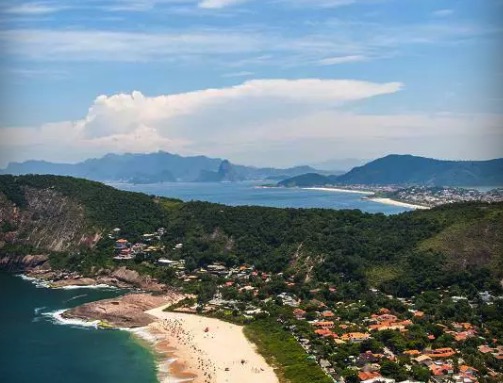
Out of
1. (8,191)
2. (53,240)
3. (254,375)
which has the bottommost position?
→ (254,375)

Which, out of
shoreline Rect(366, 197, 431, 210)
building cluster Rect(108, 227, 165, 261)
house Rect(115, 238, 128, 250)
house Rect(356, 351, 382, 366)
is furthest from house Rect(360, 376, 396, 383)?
shoreline Rect(366, 197, 431, 210)

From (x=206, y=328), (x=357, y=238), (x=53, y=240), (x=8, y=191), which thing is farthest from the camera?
(x=8, y=191)

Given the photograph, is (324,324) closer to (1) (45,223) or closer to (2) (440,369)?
(2) (440,369)

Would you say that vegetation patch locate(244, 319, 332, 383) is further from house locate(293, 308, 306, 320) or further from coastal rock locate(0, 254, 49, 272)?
coastal rock locate(0, 254, 49, 272)

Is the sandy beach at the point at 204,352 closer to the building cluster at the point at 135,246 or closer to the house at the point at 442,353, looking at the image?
the house at the point at 442,353

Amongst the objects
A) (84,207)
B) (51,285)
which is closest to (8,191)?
(84,207)

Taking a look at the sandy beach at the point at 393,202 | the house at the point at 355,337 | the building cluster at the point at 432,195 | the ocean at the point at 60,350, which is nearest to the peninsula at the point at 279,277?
the house at the point at 355,337

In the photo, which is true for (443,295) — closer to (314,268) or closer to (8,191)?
(314,268)

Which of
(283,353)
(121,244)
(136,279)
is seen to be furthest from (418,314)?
(121,244)
